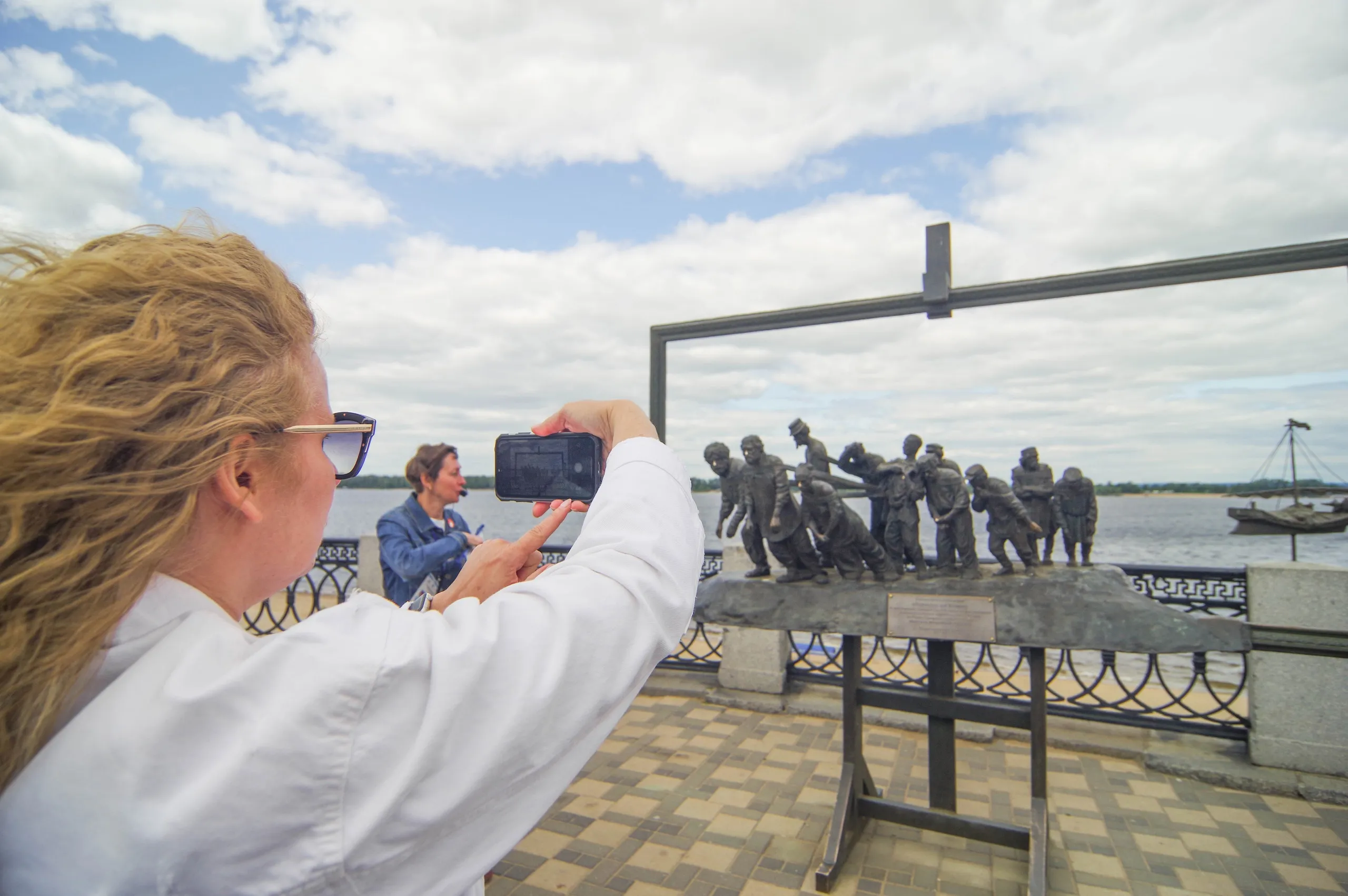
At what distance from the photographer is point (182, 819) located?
562 mm

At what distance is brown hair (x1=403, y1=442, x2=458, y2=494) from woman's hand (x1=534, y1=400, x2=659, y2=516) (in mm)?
3430

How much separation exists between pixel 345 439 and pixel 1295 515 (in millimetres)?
5939

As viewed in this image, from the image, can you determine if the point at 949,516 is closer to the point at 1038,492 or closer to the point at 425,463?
the point at 1038,492

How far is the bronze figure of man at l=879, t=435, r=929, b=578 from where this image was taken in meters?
4.28

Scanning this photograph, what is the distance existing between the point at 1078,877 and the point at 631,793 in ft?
8.88

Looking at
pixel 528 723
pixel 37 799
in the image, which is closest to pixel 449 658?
pixel 528 723

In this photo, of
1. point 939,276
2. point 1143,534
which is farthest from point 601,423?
point 1143,534

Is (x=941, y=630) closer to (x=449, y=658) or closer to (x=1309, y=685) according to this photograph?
(x=1309, y=685)

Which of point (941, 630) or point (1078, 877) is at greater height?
point (941, 630)

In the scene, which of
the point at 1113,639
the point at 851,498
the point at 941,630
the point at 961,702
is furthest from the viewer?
the point at 851,498

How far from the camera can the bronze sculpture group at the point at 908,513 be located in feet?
13.8

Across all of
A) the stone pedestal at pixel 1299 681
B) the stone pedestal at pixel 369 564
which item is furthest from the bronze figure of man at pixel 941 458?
the stone pedestal at pixel 369 564

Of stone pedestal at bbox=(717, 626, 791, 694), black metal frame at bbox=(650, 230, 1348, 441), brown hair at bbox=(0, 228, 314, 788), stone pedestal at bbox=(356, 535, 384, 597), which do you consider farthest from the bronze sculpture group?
stone pedestal at bbox=(356, 535, 384, 597)

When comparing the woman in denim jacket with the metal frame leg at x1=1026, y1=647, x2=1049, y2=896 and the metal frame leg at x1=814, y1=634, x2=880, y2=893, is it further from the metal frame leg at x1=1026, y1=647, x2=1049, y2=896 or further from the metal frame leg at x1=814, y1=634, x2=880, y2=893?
the metal frame leg at x1=1026, y1=647, x2=1049, y2=896
